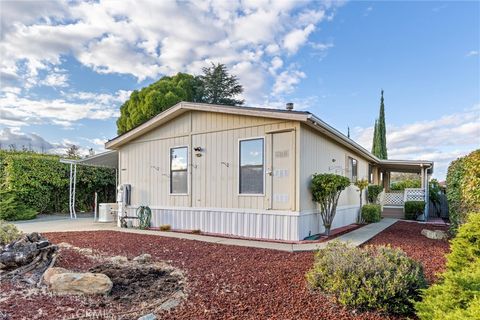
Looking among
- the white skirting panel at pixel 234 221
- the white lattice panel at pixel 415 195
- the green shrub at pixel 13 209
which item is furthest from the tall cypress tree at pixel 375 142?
the green shrub at pixel 13 209

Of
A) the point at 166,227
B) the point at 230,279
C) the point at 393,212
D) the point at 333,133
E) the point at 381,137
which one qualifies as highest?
the point at 381,137

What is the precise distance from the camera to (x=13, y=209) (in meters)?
11.5

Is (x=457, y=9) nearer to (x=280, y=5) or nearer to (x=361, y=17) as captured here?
(x=361, y=17)

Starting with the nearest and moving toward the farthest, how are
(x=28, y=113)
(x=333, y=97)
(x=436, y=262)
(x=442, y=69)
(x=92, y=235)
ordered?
(x=436, y=262) → (x=92, y=235) → (x=442, y=69) → (x=28, y=113) → (x=333, y=97)

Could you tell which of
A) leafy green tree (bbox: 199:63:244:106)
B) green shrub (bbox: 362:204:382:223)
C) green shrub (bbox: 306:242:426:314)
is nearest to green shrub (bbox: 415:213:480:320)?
green shrub (bbox: 306:242:426:314)

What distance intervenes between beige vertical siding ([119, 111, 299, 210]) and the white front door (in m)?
0.24

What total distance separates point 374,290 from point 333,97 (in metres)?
11.1

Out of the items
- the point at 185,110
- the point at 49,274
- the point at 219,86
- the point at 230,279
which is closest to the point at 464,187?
the point at 230,279

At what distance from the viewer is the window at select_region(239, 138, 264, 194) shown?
7680mm

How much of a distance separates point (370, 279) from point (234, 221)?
16.7ft

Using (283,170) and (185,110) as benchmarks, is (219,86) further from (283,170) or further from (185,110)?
(283,170)

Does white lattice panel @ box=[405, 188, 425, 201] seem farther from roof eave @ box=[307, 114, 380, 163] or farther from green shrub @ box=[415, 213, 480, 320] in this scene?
green shrub @ box=[415, 213, 480, 320]

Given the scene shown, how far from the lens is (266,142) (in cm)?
755

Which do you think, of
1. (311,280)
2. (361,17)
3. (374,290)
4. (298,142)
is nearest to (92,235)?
(298,142)
